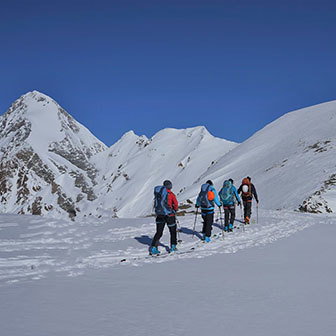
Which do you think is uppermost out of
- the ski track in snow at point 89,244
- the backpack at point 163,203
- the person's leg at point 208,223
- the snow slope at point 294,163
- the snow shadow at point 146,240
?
the snow slope at point 294,163

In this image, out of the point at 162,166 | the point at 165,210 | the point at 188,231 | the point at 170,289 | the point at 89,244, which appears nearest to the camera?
the point at 170,289

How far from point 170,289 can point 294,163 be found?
117 feet

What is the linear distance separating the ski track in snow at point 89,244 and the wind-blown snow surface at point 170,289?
4cm

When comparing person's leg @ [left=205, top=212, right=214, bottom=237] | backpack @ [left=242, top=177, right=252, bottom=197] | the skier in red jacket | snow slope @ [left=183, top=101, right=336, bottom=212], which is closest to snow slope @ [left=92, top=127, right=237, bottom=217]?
snow slope @ [left=183, top=101, right=336, bottom=212]

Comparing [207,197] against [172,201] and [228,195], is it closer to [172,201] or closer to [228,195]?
[172,201]

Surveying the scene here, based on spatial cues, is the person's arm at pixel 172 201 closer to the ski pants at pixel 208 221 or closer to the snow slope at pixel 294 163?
the ski pants at pixel 208 221

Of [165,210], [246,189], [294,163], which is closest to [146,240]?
[165,210]

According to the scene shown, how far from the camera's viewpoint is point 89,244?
38.0 feet

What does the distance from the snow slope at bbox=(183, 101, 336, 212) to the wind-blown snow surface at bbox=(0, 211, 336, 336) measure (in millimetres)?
17295

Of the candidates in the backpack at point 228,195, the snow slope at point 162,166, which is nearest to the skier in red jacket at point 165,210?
the backpack at point 228,195

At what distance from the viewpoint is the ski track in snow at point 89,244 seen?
7895 millimetres

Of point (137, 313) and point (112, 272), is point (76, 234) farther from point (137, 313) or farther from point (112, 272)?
point (137, 313)

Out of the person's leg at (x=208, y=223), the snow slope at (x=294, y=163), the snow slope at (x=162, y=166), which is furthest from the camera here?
the snow slope at (x=162, y=166)

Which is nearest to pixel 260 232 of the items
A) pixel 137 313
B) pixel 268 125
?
pixel 137 313
